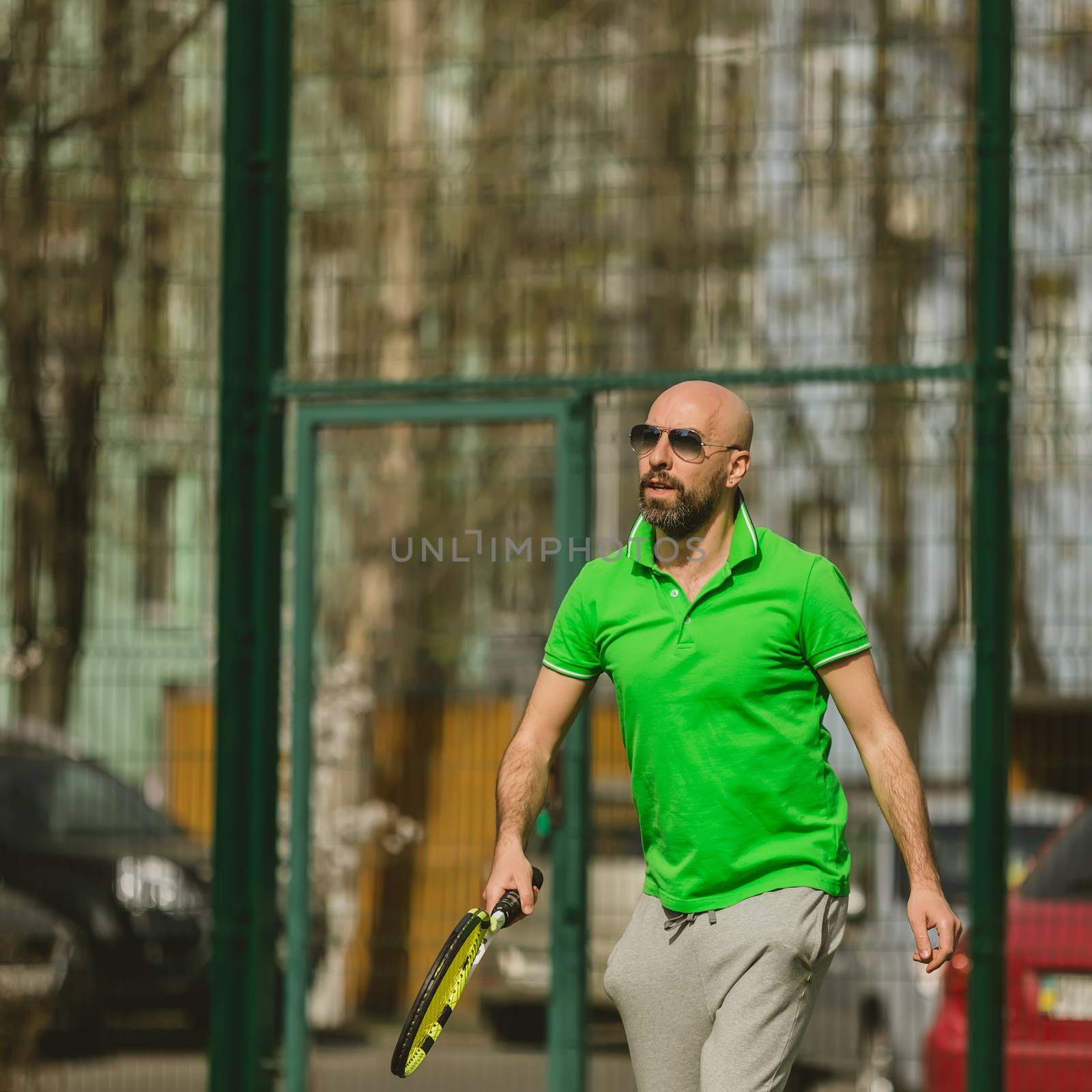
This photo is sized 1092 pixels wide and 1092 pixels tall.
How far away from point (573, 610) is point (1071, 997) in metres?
2.80

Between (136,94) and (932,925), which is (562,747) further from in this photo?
(136,94)

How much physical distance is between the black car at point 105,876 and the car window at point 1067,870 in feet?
8.73

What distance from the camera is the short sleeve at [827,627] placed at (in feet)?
12.8

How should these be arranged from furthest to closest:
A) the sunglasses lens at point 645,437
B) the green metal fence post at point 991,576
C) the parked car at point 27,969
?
the parked car at point 27,969, the green metal fence post at point 991,576, the sunglasses lens at point 645,437

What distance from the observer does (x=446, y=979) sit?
377 centimetres

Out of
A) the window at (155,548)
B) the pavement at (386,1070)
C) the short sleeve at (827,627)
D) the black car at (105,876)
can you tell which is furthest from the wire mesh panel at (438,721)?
the short sleeve at (827,627)

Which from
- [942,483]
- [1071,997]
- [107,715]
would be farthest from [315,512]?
[1071,997]

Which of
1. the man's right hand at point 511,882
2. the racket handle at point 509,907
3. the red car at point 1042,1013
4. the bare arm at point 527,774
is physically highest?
the bare arm at point 527,774

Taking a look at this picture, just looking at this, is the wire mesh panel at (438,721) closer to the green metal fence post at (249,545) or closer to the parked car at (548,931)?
the parked car at (548,931)

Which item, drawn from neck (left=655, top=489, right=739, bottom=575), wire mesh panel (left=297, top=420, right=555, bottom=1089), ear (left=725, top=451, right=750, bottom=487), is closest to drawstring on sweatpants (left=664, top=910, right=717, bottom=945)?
neck (left=655, top=489, right=739, bottom=575)

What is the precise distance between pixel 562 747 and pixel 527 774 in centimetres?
190

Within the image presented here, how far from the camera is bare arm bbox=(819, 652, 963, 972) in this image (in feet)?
12.2

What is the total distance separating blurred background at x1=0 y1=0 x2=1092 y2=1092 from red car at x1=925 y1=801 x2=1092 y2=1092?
0.02 meters

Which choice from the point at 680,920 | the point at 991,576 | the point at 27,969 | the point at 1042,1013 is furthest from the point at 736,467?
the point at 27,969
